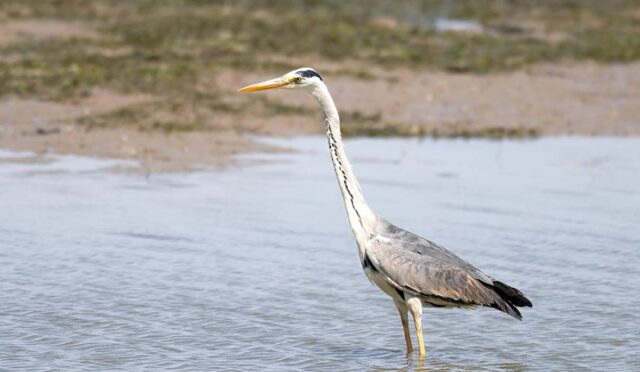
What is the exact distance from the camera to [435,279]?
761 centimetres

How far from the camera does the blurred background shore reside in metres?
14.9

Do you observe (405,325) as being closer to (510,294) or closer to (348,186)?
(510,294)

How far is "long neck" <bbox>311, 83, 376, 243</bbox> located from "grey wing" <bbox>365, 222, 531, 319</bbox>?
0.13m

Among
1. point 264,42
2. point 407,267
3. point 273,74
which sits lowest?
point 407,267

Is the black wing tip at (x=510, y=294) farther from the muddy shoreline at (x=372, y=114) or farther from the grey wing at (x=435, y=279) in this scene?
the muddy shoreline at (x=372, y=114)

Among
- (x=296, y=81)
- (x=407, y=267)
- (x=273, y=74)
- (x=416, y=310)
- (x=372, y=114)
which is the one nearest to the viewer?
(x=407, y=267)

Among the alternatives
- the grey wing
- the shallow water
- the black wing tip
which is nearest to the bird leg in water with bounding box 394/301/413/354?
the shallow water

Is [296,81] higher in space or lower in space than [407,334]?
higher

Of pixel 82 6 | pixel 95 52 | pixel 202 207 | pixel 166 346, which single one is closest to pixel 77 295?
Answer: pixel 166 346

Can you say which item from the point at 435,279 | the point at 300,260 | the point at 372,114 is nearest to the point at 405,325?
the point at 435,279

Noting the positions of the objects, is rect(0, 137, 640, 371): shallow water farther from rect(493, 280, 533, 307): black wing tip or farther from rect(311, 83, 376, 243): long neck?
rect(311, 83, 376, 243): long neck

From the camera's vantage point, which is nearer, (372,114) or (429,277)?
(429,277)

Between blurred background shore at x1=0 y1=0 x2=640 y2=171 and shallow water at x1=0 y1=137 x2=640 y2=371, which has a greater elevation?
blurred background shore at x1=0 y1=0 x2=640 y2=171

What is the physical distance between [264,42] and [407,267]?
13184 mm
